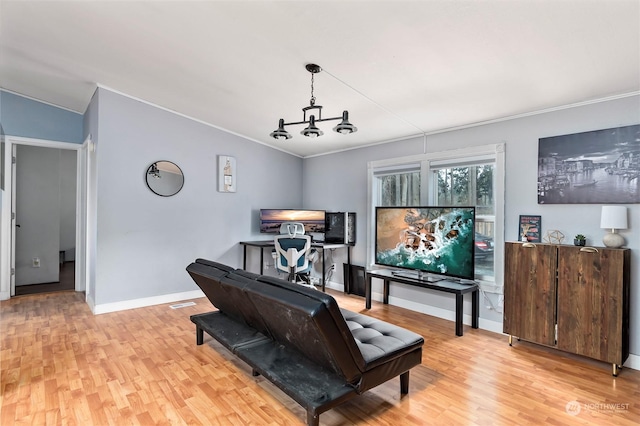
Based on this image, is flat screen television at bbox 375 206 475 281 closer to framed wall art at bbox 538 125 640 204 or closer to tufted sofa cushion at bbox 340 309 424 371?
framed wall art at bbox 538 125 640 204

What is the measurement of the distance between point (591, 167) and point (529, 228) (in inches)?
29.6

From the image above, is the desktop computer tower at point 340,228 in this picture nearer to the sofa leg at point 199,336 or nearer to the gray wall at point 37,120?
the sofa leg at point 199,336

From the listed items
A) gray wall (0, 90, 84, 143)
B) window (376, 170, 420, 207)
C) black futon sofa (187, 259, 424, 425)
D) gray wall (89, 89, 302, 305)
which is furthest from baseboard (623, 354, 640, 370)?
gray wall (0, 90, 84, 143)

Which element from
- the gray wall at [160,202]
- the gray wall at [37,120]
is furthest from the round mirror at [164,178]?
the gray wall at [37,120]

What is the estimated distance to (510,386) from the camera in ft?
8.02

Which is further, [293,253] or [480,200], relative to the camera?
[293,253]

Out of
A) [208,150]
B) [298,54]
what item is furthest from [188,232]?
[298,54]

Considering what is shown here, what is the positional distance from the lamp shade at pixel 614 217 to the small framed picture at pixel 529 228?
22.2 inches

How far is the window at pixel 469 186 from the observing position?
3.63 meters

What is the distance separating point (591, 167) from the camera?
295cm

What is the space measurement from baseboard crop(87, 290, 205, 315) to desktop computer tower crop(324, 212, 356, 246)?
7.22 ft

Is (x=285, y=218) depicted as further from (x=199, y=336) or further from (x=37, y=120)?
(x=37, y=120)

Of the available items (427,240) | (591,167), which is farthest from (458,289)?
(591,167)

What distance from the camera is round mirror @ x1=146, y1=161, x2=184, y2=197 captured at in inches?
177
